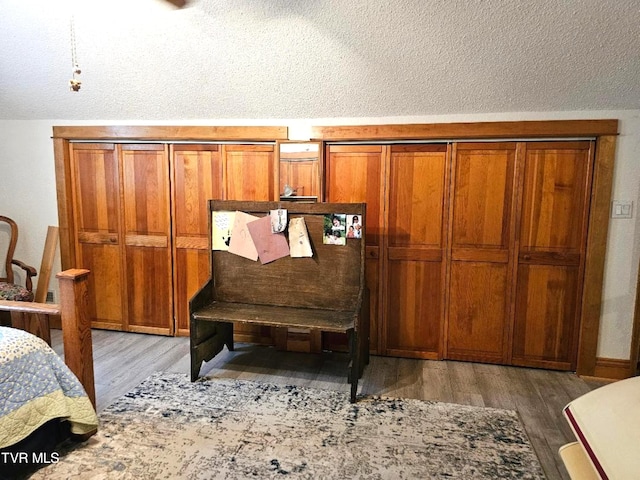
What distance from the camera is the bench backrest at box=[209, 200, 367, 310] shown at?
2898 millimetres

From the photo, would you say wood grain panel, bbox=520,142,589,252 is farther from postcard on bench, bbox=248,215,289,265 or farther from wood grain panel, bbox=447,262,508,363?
postcard on bench, bbox=248,215,289,265

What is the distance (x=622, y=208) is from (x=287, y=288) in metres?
2.37

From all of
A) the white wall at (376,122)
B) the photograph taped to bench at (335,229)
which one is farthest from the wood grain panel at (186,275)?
the photograph taped to bench at (335,229)

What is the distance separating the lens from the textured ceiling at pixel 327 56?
224 centimetres

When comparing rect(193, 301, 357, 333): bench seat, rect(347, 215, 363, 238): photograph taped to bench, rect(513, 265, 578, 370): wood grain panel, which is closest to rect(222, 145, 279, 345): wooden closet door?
rect(347, 215, 363, 238): photograph taped to bench

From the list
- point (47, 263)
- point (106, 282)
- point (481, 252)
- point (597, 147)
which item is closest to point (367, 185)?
point (481, 252)

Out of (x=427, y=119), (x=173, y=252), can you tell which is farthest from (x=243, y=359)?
(x=427, y=119)

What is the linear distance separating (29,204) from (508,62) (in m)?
4.03

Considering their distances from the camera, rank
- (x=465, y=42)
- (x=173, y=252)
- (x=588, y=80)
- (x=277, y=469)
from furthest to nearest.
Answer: (x=173, y=252)
(x=588, y=80)
(x=465, y=42)
(x=277, y=469)

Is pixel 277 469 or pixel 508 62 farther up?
pixel 508 62

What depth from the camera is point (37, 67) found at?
9.95 ft

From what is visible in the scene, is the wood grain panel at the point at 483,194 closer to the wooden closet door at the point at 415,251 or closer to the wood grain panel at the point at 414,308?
the wooden closet door at the point at 415,251

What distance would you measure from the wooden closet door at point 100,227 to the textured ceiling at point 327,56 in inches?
20.6

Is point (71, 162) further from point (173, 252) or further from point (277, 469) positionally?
point (277, 469)
